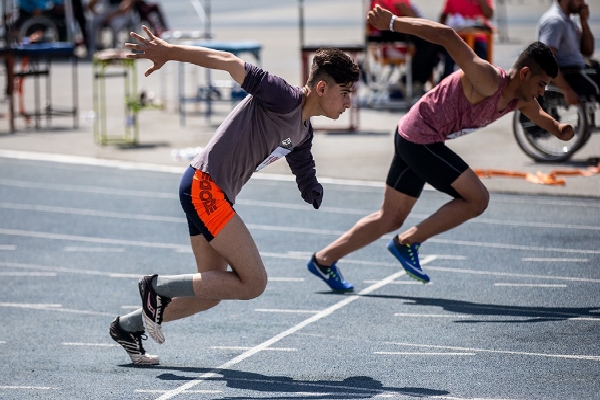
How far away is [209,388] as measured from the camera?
513 cm

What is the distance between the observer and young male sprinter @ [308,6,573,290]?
21.0 ft

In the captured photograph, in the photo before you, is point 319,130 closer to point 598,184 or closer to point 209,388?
point 598,184

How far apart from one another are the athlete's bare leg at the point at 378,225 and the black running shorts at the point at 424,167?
0.21ft

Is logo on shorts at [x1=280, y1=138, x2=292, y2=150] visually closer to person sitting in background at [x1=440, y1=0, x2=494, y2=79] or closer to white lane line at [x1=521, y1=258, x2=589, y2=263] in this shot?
white lane line at [x1=521, y1=258, x2=589, y2=263]

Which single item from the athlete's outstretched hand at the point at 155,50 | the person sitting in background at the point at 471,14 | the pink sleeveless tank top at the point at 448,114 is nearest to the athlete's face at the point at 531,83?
the pink sleeveless tank top at the point at 448,114

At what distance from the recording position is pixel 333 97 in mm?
5109

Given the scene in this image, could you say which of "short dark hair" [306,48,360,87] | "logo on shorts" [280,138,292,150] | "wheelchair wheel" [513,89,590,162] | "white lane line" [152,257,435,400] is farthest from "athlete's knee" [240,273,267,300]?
"wheelchair wheel" [513,89,590,162]

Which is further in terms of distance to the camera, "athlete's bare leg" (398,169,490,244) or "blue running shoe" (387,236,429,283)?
"blue running shoe" (387,236,429,283)

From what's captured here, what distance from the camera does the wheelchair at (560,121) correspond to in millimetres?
11680

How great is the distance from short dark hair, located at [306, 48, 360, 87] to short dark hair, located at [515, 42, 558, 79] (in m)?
1.71

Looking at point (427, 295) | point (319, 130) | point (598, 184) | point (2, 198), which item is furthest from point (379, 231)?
point (319, 130)

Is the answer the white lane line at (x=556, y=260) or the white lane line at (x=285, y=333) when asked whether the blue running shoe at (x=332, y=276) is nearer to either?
the white lane line at (x=285, y=333)

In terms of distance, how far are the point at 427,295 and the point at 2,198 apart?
19.6 ft

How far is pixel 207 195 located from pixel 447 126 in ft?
7.30
